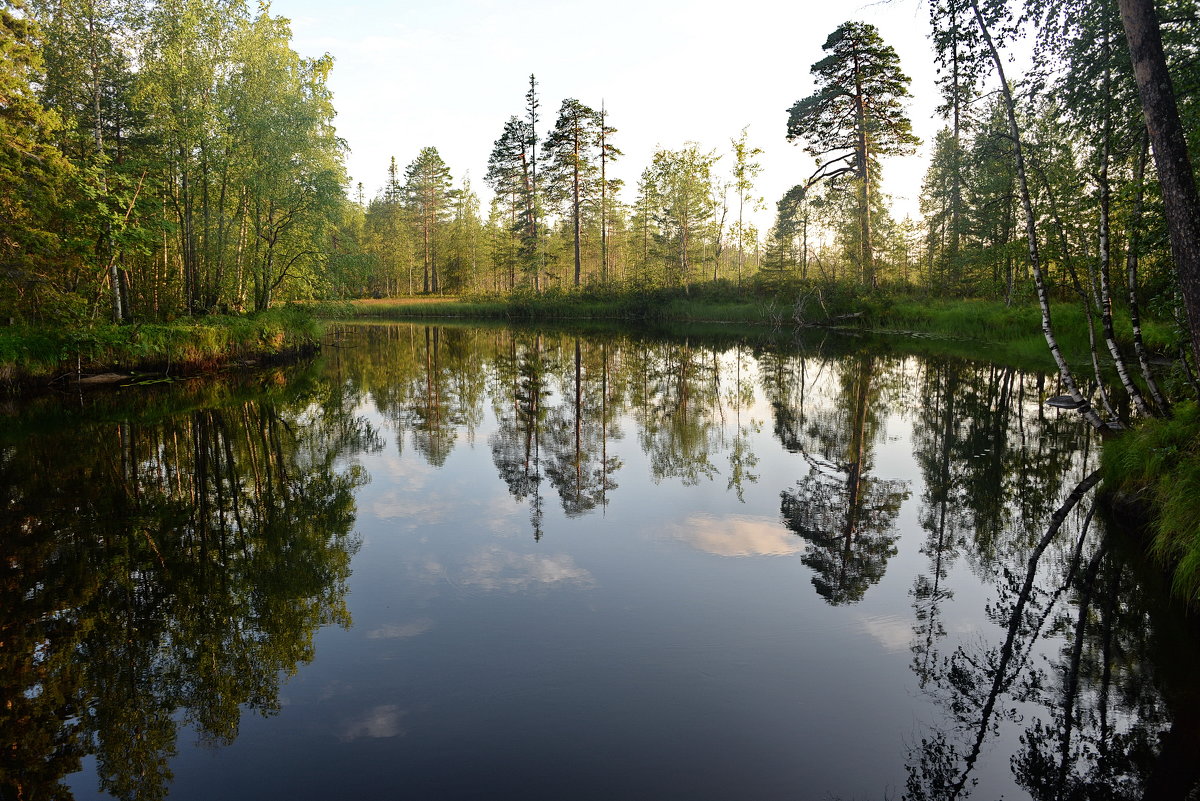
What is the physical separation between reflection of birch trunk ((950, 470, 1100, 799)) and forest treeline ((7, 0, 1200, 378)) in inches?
95.6

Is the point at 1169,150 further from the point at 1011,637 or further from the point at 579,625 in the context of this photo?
the point at 579,625

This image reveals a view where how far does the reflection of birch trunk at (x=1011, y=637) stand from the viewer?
388 cm

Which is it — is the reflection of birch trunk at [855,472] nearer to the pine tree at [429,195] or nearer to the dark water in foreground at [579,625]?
the dark water in foreground at [579,625]

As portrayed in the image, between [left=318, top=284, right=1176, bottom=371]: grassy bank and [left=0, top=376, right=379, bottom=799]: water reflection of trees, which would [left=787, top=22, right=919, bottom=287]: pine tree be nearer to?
[left=318, top=284, right=1176, bottom=371]: grassy bank

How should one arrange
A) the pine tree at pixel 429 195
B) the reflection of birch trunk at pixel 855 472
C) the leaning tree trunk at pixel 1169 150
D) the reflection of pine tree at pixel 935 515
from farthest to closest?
the pine tree at pixel 429 195 < the reflection of birch trunk at pixel 855 472 < the leaning tree trunk at pixel 1169 150 < the reflection of pine tree at pixel 935 515

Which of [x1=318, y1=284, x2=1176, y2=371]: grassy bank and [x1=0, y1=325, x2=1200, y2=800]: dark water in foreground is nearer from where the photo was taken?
[x1=0, y1=325, x2=1200, y2=800]: dark water in foreground

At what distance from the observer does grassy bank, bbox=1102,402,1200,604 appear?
18.6 ft

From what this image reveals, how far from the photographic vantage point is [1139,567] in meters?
6.44

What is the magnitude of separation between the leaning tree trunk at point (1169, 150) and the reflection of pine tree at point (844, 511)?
3454 mm

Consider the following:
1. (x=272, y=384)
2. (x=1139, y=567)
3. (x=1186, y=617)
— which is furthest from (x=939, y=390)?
(x=272, y=384)

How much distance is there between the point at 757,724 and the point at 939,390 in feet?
49.2

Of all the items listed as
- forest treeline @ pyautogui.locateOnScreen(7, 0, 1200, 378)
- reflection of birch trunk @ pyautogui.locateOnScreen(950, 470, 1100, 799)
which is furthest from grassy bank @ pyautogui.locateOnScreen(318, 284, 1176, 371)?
reflection of birch trunk @ pyautogui.locateOnScreen(950, 470, 1100, 799)

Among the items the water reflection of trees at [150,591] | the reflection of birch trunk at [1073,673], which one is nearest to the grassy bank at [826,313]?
the reflection of birch trunk at [1073,673]

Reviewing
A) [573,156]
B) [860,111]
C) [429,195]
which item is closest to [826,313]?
[860,111]
